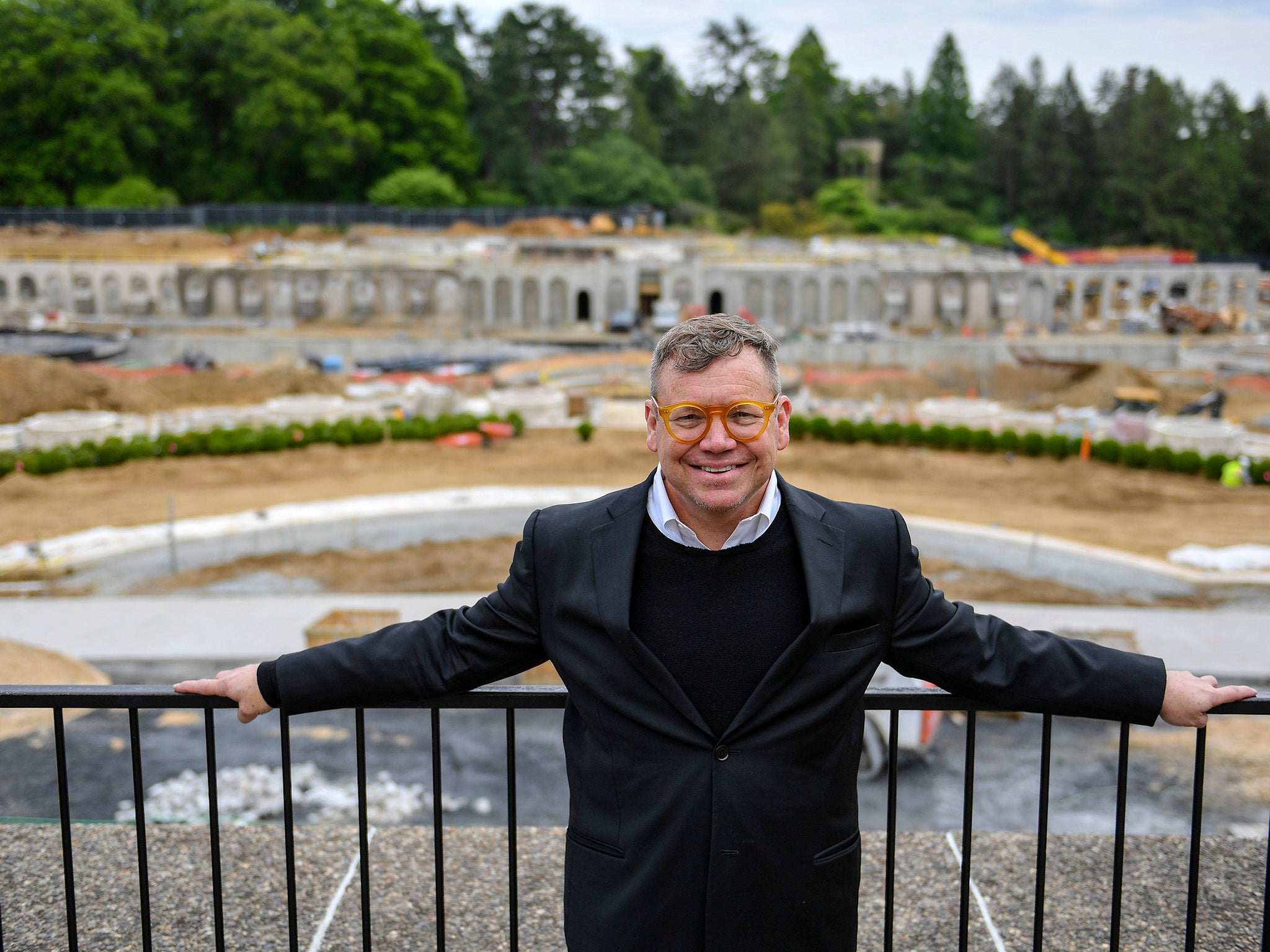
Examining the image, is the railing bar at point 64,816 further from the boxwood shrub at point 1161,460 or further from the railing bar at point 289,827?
the boxwood shrub at point 1161,460

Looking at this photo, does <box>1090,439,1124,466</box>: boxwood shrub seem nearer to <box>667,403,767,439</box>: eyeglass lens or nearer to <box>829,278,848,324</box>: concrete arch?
<box>667,403,767,439</box>: eyeglass lens

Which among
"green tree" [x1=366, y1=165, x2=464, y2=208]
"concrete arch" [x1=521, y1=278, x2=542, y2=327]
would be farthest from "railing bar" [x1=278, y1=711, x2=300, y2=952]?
"green tree" [x1=366, y1=165, x2=464, y2=208]

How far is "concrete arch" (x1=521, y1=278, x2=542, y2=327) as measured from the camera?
60250mm

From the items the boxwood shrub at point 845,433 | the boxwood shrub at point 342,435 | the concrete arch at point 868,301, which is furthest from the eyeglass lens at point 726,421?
the concrete arch at point 868,301

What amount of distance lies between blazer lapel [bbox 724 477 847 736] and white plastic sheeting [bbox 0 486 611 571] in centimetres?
1525

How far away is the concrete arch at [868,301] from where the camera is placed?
60.4 metres

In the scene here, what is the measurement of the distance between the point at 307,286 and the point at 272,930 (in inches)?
2260

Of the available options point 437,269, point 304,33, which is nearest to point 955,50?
point 304,33

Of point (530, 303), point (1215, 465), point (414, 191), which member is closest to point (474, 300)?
point (530, 303)

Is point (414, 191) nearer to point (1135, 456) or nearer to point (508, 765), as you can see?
point (1135, 456)

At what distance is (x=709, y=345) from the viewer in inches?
119

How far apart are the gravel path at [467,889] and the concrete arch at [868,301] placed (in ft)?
185

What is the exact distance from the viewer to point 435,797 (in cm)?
375

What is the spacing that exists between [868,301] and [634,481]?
38.3 m
